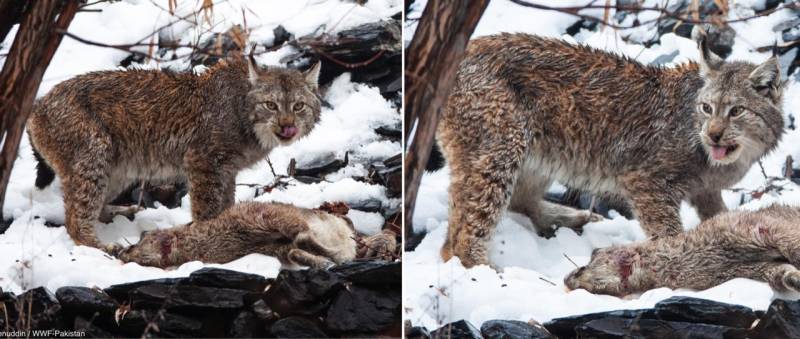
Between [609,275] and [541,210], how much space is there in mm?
429

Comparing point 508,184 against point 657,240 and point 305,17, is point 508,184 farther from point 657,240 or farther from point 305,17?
point 305,17

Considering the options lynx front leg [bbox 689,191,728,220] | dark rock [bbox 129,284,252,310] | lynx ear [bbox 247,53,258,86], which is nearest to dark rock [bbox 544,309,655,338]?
lynx front leg [bbox 689,191,728,220]

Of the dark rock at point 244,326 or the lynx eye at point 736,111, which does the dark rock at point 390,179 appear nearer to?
the dark rock at point 244,326

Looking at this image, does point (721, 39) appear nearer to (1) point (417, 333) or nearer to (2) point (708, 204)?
(2) point (708, 204)

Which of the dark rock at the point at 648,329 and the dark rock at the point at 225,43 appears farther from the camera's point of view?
the dark rock at the point at 225,43

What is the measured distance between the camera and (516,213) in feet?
13.4

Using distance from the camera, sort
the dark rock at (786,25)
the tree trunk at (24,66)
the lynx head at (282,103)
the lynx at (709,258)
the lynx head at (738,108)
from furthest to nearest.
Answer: the lynx head at (282,103) < the lynx head at (738,108) < the dark rock at (786,25) < the lynx at (709,258) < the tree trunk at (24,66)

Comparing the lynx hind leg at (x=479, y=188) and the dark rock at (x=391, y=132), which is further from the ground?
the dark rock at (x=391, y=132)

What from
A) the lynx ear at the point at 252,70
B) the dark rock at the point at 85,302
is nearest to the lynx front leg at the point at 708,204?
the lynx ear at the point at 252,70

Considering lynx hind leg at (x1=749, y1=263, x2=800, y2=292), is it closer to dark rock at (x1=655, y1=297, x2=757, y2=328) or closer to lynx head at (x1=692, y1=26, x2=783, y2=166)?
dark rock at (x1=655, y1=297, x2=757, y2=328)

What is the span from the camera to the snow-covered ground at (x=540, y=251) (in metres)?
3.72

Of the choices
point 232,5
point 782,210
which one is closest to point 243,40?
point 232,5

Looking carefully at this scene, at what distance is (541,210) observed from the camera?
409cm

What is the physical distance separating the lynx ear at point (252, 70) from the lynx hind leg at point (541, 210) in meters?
1.19
